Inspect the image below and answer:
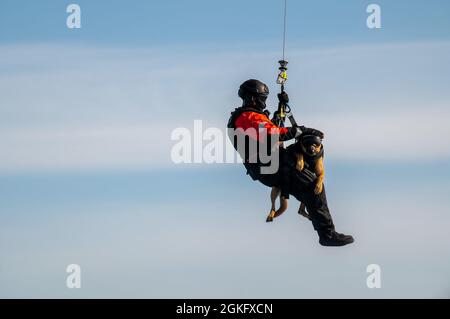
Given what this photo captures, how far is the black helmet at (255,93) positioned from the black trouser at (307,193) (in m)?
1.24

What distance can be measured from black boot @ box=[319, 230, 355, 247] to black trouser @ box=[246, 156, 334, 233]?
98 millimetres

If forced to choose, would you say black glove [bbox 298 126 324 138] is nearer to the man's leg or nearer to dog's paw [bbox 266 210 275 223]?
the man's leg

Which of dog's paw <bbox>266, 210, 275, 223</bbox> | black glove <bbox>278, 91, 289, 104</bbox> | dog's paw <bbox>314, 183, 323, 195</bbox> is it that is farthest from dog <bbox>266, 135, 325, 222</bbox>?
dog's paw <bbox>266, 210, 275, 223</bbox>

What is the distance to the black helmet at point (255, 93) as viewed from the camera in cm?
1667

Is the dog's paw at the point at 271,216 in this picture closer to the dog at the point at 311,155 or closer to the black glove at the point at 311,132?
the dog at the point at 311,155

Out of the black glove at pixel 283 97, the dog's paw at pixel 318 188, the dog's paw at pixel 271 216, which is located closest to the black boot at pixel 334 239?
the dog's paw at pixel 318 188

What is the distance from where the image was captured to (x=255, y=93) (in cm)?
1669

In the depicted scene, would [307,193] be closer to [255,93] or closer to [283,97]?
[283,97]

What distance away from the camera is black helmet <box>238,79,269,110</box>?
16672mm

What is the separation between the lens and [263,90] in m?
16.7
